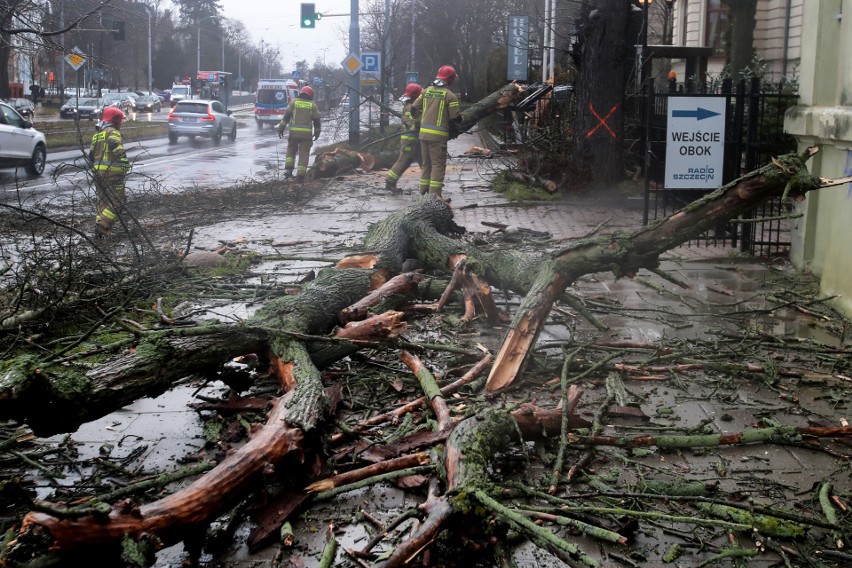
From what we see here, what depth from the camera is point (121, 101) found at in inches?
2029

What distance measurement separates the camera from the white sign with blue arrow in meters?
10.1

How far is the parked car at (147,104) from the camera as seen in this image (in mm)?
58844

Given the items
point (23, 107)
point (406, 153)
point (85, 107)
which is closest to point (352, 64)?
point (406, 153)

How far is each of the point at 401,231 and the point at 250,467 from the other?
4.85 m

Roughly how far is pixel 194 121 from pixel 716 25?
2030cm

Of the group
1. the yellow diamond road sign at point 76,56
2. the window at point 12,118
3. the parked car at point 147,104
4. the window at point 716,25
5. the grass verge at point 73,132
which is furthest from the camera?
the parked car at point 147,104

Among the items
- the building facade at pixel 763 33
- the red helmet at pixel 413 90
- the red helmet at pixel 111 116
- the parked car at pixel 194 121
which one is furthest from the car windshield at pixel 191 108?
the red helmet at pixel 111 116

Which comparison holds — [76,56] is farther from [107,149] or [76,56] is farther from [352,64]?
[352,64]

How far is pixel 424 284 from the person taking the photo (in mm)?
7699

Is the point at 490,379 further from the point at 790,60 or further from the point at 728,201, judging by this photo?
the point at 790,60

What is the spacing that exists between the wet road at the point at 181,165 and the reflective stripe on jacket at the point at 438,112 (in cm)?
426

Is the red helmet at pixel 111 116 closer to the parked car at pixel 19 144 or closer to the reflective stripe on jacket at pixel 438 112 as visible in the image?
the reflective stripe on jacket at pixel 438 112

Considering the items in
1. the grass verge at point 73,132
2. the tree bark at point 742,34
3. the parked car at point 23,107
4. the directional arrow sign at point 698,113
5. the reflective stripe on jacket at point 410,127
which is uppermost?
the tree bark at point 742,34

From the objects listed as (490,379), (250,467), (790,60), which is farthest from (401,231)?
(790,60)
